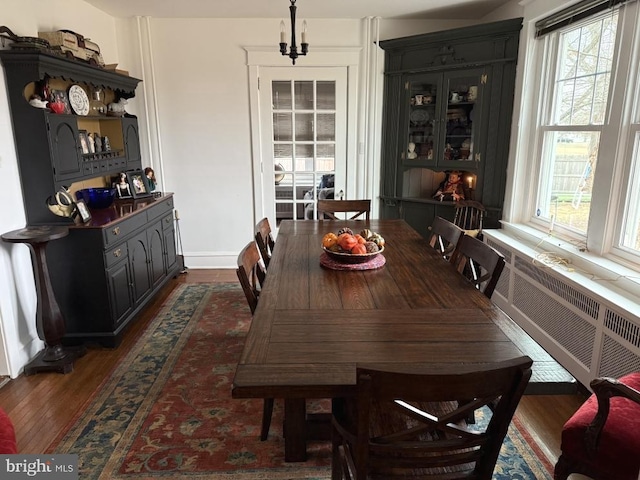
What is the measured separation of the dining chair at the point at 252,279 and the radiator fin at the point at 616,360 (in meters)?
1.69

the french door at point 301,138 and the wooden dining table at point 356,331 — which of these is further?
the french door at point 301,138

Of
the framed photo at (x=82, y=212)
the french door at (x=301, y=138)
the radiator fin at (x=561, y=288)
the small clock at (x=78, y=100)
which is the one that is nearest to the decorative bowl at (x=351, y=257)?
the radiator fin at (x=561, y=288)

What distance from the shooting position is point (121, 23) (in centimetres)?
435

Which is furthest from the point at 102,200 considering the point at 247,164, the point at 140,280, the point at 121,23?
the point at 121,23

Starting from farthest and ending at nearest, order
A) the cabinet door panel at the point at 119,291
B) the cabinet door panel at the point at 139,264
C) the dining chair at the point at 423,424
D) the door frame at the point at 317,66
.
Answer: the door frame at the point at 317,66 < the cabinet door panel at the point at 139,264 < the cabinet door panel at the point at 119,291 < the dining chair at the point at 423,424

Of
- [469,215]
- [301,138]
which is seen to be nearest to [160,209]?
[301,138]

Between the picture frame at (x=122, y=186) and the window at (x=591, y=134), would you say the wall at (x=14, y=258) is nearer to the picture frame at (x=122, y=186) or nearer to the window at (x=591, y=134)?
the picture frame at (x=122, y=186)

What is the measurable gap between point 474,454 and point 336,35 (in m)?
4.12

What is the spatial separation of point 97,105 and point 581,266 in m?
3.96

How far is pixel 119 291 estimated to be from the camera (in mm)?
3121

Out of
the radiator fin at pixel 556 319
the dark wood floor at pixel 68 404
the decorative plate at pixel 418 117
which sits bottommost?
the dark wood floor at pixel 68 404

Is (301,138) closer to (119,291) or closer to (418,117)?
(418,117)

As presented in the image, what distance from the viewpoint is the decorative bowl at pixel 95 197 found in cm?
346

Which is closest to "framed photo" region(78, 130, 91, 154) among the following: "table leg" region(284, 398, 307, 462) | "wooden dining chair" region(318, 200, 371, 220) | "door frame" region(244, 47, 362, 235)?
"door frame" region(244, 47, 362, 235)
